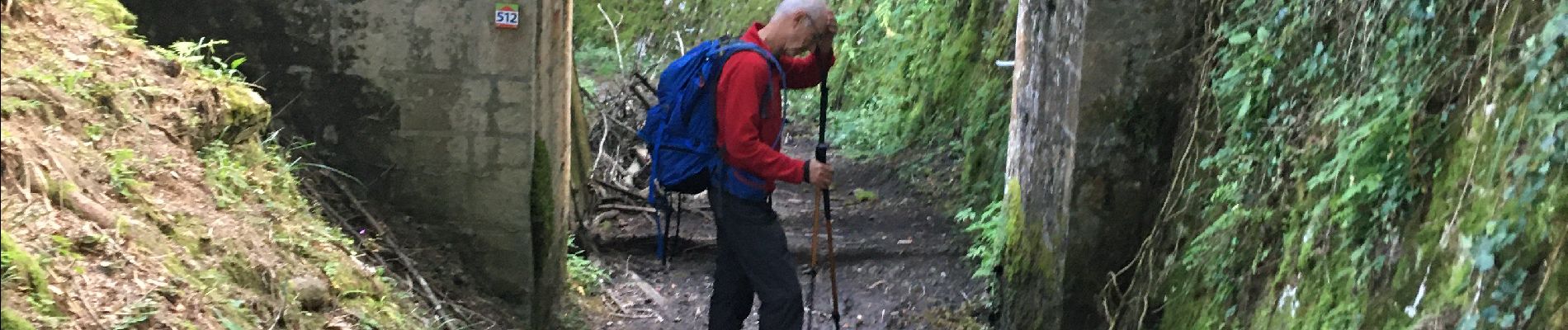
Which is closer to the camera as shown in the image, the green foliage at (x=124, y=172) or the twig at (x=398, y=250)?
the green foliage at (x=124, y=172)

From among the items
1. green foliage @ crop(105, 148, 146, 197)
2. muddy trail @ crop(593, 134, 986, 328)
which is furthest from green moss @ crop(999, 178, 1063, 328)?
green foliage @ crop(105, 148, 146, 197)

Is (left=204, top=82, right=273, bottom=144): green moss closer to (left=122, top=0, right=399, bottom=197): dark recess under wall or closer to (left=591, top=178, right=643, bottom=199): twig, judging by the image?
(left=122, top=0, right=399, bottom=197): dark recess under wall

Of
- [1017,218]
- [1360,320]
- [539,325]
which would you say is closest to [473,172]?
[539,325]

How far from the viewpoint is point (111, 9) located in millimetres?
4527

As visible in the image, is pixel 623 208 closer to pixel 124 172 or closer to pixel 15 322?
pixel 124 172

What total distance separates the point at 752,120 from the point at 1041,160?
1633 mm

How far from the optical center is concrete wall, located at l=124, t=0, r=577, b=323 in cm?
471

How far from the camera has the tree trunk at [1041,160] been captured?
505cm

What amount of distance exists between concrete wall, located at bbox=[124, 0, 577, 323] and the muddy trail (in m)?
1.02

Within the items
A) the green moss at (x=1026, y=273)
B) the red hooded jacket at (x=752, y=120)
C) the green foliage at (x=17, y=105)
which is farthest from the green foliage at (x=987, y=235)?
the green foliage at (x=17, y=105)

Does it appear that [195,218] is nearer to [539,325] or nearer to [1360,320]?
[539,325]

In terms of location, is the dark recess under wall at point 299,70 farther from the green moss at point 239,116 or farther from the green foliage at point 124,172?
the green foliage at point 124,172

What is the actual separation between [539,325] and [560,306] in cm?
27

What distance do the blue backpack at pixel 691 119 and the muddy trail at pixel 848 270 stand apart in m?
1.03
